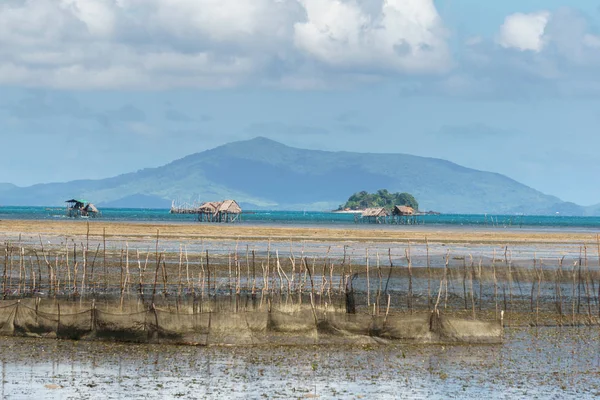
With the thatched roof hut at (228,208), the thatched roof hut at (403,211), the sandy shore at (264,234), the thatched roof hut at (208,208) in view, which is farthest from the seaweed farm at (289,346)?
the thatched roof hut at (403,211)

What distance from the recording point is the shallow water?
1738 centimetres

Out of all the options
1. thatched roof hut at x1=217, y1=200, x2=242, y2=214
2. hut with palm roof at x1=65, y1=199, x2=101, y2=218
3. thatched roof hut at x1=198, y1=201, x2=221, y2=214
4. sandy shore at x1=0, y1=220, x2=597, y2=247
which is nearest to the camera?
sandy shore at x1=0, y1=220, x2=597, y2=247

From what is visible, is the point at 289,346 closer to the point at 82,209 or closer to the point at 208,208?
the point at 208,208

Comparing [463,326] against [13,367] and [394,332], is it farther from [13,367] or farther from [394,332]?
[13,367]

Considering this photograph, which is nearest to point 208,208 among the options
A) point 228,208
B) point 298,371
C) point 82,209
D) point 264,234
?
point 228,208

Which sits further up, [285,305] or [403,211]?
[403,211]

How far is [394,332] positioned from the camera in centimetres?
2267

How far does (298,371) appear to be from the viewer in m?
19.4

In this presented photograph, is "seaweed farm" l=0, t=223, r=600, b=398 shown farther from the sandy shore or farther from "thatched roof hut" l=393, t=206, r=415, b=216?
"thatched roof hut" l=393, t=206, r=415, b=216

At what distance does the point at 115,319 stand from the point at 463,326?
8.15 metres

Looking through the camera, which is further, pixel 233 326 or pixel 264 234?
pixel 264 234

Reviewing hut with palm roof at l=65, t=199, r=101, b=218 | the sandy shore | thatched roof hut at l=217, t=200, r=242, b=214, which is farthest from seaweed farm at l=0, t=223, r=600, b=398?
hut with palm roof at l=65, t=199, r=101, b=218

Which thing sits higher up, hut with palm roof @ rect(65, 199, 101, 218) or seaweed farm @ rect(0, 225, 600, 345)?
hut with palm roof @ rect(65, 199, 101, 218)

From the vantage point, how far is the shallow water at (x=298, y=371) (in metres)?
17.4
